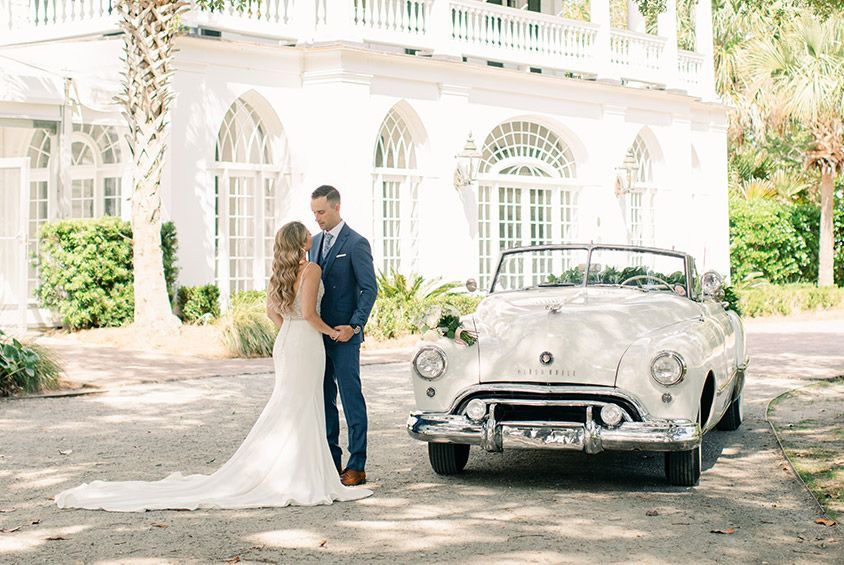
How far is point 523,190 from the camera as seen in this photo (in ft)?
80.3

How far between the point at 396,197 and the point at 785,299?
28.4 feet

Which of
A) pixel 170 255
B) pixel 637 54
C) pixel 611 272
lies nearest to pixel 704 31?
pixel 637 54

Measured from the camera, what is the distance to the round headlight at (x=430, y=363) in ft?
25.4

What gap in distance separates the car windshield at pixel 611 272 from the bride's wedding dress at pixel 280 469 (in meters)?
2.19

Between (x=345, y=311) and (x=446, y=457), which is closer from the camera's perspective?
(x=345, y=311)

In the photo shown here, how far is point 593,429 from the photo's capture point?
729 cm

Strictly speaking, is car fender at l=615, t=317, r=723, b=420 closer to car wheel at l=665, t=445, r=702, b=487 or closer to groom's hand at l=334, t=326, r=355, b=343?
car wheel at l=665, t=445, r=702, b=487

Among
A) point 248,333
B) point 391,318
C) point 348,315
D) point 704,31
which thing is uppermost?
point 704,31

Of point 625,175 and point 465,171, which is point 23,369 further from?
point 625,175

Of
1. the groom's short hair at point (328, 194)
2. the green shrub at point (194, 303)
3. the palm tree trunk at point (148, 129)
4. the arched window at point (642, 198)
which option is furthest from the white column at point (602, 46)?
the groom's short hair at point (328, 194)

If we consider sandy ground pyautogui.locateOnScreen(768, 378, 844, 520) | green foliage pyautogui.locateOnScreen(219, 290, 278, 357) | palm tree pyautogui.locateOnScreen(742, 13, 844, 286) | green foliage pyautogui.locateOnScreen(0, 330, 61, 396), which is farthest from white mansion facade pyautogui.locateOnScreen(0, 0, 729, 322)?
sandy ground pyautogui.locateOnScreen(768, 378, 844, 520)

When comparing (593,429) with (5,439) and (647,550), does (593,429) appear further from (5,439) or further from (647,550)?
(5,439)

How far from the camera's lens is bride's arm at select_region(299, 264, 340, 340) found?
7.63 metres

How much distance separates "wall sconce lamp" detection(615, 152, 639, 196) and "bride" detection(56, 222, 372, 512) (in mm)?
18820
